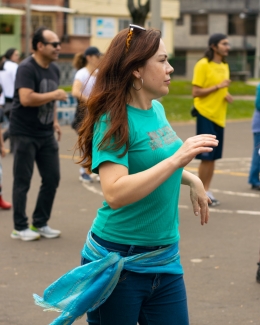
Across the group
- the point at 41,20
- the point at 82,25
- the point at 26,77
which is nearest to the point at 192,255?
the point at 26,77

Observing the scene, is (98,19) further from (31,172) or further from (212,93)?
(31,172)

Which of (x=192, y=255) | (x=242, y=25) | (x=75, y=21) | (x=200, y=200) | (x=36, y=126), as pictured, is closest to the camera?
(x=200, y=200)

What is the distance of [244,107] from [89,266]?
22017 millimetres

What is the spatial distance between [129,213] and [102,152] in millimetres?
315

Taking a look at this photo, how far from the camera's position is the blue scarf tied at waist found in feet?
10.3

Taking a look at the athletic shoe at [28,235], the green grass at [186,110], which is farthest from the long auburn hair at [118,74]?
the green grass at [186,110]

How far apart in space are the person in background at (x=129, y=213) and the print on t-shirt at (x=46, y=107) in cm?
373

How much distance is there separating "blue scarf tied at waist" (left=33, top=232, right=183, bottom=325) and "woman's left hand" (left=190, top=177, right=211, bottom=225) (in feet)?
0.73

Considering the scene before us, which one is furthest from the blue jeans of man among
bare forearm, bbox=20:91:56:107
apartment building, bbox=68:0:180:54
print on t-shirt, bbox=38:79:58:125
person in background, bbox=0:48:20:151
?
apartment building, bbox=68:0:180:54

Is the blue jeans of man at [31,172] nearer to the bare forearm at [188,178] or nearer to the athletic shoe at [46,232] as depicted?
the athletic shoe at [46,232]

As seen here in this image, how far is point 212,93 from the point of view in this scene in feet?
29.5

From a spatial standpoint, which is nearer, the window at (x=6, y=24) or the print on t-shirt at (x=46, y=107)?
the print on t-shirt at (x=46, y=107)

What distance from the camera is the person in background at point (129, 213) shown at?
3139 millimetres

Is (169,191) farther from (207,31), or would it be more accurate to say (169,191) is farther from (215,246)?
(207,31)
